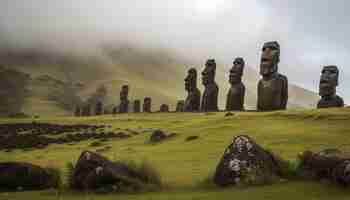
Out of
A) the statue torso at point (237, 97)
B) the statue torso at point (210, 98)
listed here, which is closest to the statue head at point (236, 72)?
the statue torso at point (237, 97)

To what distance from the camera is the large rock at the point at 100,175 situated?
16.1 m

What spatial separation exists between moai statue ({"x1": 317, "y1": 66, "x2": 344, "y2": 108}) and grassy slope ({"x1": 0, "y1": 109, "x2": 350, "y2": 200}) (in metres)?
10.9

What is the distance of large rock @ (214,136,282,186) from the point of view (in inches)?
630

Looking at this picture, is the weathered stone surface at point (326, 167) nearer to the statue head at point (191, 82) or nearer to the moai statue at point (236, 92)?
the moai statue at point (236, 92)

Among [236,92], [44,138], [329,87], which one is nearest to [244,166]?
[44,138]

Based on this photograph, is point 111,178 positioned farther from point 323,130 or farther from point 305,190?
point 323,130

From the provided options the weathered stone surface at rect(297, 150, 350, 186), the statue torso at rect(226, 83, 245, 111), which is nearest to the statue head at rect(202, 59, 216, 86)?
the statue torso at rect(226, 83, 245, 111)

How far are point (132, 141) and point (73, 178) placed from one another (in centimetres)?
2011

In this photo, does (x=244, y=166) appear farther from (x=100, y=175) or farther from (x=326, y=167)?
(x=100, y=175)

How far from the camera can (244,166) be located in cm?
1617

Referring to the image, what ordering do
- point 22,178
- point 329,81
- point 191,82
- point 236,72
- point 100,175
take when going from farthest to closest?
point 191,82
point 236,72
point 329,81
point 22,178
point 100,175

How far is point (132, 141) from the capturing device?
36.7 metres

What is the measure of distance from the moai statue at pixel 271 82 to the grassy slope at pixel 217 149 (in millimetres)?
9002

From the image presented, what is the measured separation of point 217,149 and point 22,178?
1278 cm
